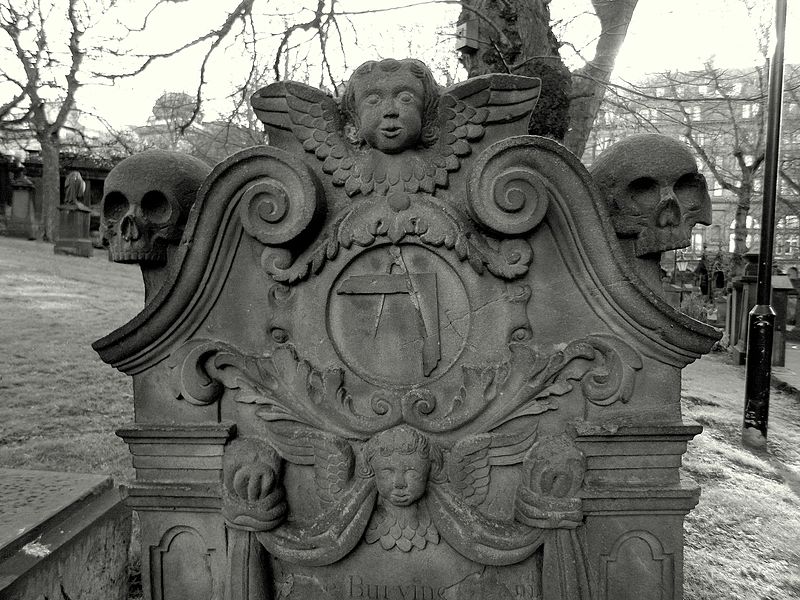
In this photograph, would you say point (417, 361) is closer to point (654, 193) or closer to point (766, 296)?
point (654, 193)

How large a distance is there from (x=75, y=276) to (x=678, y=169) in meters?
12.2

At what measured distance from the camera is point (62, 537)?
2254 millimetres

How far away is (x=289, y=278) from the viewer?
2.11m

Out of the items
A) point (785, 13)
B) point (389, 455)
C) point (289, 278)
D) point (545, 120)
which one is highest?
point (785, 13)

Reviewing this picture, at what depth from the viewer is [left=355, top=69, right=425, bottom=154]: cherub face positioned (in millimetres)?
1979

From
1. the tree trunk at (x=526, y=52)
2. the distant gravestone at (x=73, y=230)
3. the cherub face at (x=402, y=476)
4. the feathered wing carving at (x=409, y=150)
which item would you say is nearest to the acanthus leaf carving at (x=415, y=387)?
the cherub face at (x=402, y=476)

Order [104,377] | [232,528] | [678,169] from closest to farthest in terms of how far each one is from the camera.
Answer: [678,169] < [232,528] < [104,377]

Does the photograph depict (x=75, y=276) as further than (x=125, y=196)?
Yes

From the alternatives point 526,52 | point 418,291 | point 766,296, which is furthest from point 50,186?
point 418,291

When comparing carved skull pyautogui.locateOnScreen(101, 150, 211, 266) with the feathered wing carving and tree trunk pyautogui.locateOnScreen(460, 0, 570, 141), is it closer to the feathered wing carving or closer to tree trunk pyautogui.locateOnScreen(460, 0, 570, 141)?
the feathered wing carving

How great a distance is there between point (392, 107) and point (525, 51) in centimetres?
357

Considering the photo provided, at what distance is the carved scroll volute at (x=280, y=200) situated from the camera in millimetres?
2037

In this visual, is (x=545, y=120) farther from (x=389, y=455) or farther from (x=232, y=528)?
(x=232, y=528)

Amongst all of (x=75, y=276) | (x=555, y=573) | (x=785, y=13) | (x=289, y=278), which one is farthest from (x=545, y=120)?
(x=75, y=276)
